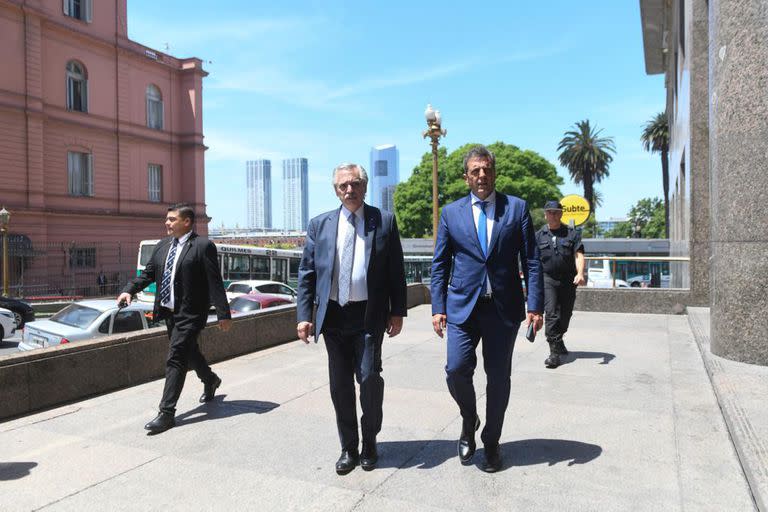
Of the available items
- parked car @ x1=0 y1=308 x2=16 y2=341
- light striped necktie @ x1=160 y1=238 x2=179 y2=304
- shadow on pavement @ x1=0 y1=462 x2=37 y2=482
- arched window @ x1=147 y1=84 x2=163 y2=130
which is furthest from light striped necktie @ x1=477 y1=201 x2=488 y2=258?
arched window @ x1=147 y1=84 x2=163 y2=130

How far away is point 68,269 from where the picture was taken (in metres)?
30.7

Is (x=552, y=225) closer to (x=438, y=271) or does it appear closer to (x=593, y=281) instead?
(x=438, y=271)

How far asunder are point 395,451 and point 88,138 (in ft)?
112

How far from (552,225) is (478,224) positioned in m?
3.42

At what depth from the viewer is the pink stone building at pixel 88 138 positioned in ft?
94.7

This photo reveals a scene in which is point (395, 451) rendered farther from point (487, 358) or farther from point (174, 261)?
point (174, 261)

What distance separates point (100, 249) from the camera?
3272 centimetres

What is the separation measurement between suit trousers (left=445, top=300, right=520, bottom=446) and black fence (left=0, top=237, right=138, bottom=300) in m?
27.3

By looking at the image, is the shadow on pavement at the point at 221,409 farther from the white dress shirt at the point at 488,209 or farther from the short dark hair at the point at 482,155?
the short dark hair at the point at 482,155

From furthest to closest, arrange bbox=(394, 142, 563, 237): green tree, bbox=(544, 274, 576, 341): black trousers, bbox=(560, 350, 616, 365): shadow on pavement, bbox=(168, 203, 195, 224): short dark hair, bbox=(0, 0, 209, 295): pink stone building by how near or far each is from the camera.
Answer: bbox=(394, 142, 563, 237): green tree → bbox=(0, 0, 209, 295): pink stone building → bbox=(560, 350, 616, 365): shadow on pavement → bbox=(544, 274, 576, 341): black trousers → bbox=(168, 203, 195, 224): short dark hair

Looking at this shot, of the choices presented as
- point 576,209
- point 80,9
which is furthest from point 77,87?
point 576,209

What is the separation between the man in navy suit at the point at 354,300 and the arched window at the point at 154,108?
3703 cm

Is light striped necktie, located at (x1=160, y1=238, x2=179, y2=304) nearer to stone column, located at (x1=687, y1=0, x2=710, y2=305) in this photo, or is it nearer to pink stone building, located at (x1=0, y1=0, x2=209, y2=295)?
stone column, located at (x1=687, y1=0, x2=710, y2=305)

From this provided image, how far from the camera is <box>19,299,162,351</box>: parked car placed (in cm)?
859
